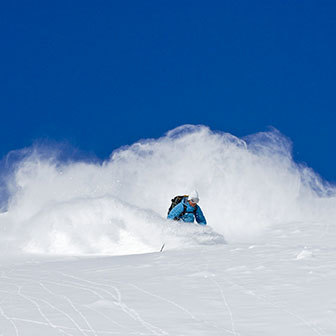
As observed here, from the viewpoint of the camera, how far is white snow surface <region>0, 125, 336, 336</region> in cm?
499

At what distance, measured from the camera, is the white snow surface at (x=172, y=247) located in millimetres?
4992

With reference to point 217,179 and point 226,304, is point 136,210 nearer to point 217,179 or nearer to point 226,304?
point 226,304

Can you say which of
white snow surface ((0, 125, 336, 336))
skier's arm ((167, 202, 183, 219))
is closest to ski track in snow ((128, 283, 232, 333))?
white snow surface ((0, 125, 336, 336))

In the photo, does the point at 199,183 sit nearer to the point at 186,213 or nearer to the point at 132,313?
the point at 186,213

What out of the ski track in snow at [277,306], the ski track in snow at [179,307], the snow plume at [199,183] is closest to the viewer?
the ski track in snow at [277,306]

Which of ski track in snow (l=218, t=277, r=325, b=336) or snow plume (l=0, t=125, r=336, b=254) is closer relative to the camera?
ski track in snow (l=218, t=277, r=325, b=336)

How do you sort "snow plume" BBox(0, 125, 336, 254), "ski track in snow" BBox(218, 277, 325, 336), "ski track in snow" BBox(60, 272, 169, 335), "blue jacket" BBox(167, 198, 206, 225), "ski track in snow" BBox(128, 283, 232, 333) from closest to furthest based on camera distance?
1. "ski track in snow" BBox(218, 277, 325, 336)
2. "ski track in snow" BBox(60, 272, 169, 335)
3. "ski track in snow" BBox(128, 283, 232, 333)
4. "blue jacket" BBox(167, 198, 206, 225)
5. "snow plume" BBox(0, 125, 336, 254)

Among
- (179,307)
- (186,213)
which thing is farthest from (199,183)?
(179,307)

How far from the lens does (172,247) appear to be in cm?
1158

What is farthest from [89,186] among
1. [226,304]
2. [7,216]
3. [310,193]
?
[226,304]

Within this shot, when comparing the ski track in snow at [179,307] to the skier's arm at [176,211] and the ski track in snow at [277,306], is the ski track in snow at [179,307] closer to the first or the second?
the ski track in snow at [277,306]

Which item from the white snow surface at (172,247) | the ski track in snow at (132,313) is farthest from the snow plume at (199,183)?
the ski track in snow at (132,313)

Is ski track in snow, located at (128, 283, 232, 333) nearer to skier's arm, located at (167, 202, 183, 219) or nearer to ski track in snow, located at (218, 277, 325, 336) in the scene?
ski track in snow, located at (218, 277, 325, 336)

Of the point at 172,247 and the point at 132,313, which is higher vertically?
the point at 172,247
